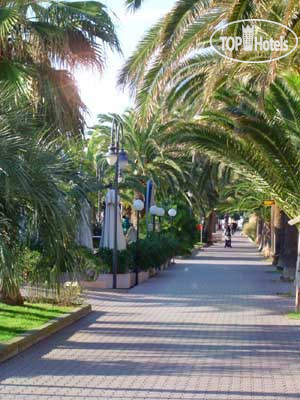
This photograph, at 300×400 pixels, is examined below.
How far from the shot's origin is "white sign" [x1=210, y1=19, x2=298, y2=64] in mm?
12086

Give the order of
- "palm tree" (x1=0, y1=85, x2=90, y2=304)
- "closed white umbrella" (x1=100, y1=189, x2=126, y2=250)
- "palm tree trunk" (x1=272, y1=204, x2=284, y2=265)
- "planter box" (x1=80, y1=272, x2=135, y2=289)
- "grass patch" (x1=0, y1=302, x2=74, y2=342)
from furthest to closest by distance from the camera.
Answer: "palm tree trunk" (x1=272, y1=204, x2=284, y2=265) < "closed white umbrella" (x1=100, y1=189, x2=126, y2=250) < "planter box" (x1=80, y1=272, x2=135, y2=289) < "grass patch" (x1=0, y1=302, x2=74, y2=342) < "palm tree" (x1=0, y1=85, x2=90, y2=304)

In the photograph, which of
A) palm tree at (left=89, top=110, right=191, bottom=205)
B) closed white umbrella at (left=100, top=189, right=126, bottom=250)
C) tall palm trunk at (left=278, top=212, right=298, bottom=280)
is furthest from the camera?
palm tree at (left=89, top=110, right=191, bottom=205)

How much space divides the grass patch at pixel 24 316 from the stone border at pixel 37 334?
13 centimetres

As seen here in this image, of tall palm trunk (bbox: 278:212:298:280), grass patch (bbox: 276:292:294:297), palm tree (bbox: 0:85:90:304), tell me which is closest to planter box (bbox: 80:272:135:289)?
grass patch (bbox: 276:292:294:297)

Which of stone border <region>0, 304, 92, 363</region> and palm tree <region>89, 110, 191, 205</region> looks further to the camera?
palm tree <region>89, 110, 191, 205</region>

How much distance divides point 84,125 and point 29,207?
250 inches

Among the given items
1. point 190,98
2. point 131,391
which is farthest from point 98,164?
point 131,391

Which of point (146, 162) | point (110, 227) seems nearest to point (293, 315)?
point (110, 227)

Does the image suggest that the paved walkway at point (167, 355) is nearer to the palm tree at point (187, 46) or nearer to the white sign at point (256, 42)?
the palm tree at point (187, 46)

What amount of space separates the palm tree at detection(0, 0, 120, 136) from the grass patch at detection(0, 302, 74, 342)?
10.5 feet

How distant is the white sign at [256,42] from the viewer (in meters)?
12.1

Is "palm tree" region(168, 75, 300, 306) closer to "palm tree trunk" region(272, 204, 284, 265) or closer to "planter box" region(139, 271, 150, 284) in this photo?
"planter box" region(139, 271, 150, 284)

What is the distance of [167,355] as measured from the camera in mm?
10039

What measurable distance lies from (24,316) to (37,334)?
1676 millimetres
